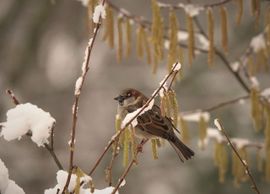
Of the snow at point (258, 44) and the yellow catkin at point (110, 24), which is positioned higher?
the yellow catkin at point (110, 24)

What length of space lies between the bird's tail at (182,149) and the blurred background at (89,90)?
244 inches

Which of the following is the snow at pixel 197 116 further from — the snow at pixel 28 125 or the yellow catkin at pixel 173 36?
the snow at pixel 28 125

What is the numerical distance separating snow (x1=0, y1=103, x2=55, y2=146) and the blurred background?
8.43 m

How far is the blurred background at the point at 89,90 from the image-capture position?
1151cm

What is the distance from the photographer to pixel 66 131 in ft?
42.0

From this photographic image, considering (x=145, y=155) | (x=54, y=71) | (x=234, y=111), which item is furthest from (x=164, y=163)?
(x=54, y=71)

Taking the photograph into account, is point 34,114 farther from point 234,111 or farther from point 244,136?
point 234,111

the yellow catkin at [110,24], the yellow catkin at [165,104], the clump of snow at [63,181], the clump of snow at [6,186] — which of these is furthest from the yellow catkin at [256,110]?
the clump of snow at [6,186]

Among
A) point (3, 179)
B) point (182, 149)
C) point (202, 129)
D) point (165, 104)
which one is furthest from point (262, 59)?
point (3, 179)

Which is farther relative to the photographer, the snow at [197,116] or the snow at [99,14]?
the snow at [197,116]

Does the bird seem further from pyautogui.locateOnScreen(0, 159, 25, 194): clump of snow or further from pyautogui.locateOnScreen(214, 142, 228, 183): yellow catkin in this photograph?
pyautogui.locateOnScreen(0, 159, 25, 194): clump of snow

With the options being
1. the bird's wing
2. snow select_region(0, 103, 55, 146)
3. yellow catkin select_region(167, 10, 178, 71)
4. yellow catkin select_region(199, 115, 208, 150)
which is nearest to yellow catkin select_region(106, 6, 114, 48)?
yellow catkin select_region(167, 10, 178, 71)

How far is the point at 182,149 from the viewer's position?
425 cm

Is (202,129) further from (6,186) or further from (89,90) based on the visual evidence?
(89,90)
